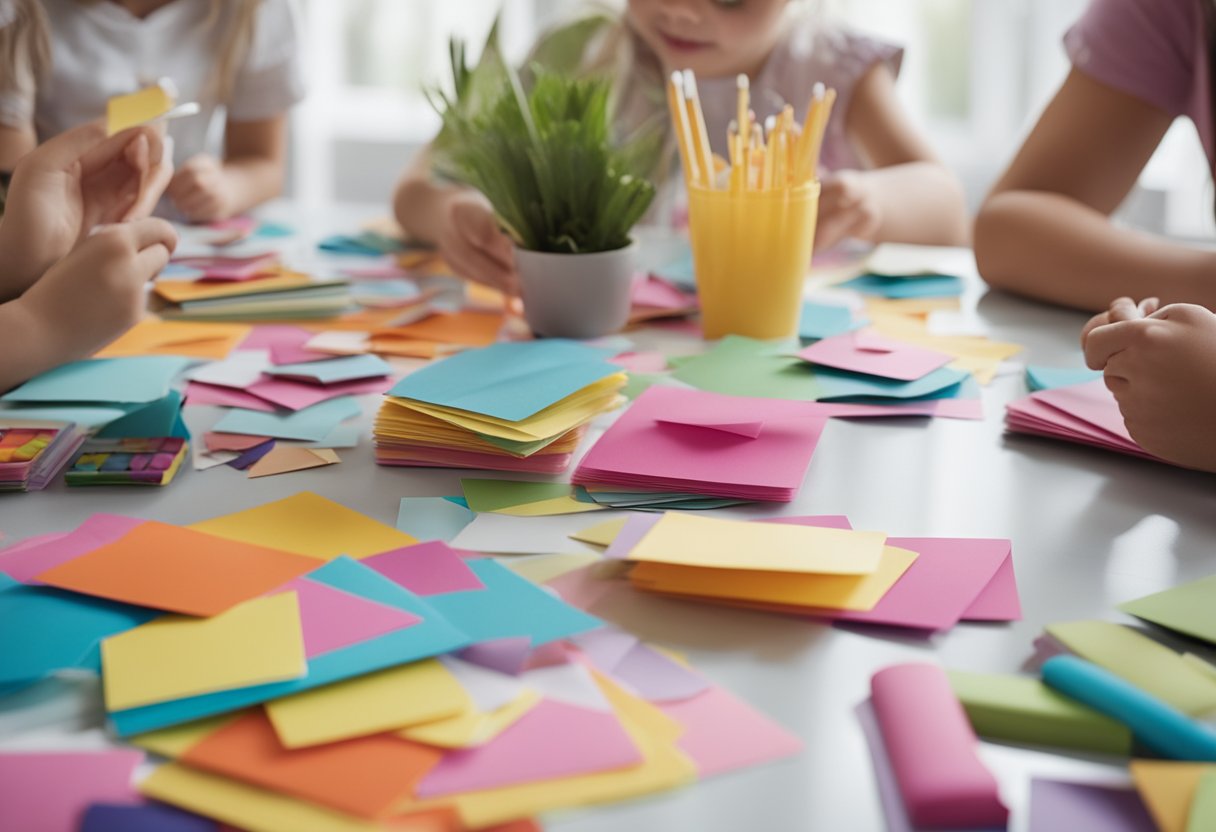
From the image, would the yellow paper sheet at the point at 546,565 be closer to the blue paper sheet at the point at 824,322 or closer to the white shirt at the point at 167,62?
the blue paper sheet at the point at 824,322

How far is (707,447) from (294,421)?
25cm

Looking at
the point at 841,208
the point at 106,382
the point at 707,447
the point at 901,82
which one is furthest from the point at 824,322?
the point at 901,82

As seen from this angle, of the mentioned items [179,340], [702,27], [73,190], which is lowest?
[179,340]

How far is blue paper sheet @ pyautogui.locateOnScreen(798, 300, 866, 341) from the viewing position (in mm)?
817

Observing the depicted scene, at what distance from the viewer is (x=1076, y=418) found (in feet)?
2.06

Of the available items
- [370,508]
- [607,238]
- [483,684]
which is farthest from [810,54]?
[483,684]

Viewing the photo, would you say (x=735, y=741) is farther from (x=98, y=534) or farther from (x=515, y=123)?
(x=515, y=123)

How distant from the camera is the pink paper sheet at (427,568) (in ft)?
1.48

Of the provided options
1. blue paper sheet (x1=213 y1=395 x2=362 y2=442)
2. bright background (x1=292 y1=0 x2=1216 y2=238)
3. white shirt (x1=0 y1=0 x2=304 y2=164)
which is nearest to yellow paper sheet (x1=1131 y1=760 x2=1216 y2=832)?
blue paper sheet (x1=213 y1=395 x2=362 y2=442)

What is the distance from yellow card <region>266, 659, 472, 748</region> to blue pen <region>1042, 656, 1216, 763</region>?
0.67ft

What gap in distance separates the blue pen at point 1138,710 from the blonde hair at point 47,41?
4.12 feet

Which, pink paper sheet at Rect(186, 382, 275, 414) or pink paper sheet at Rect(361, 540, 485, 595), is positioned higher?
pink paper sheet at Rect(361, 540, 485, 595)

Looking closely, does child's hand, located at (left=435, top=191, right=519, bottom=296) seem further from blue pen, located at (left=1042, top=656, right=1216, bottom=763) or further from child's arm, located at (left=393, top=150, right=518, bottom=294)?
blue pen, located at (left=1042, top=656, right=1216, bottom=763)

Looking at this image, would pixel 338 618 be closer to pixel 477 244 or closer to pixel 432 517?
pixel 432 517
